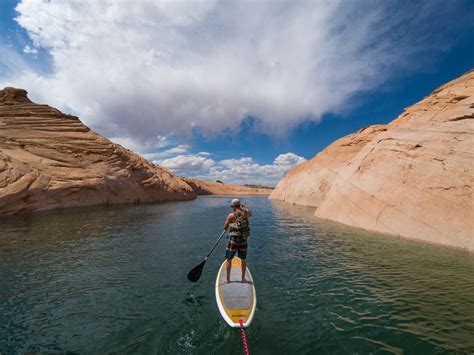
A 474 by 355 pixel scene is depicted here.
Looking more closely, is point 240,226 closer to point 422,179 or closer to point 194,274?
point 194,274

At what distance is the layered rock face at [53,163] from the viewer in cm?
3128

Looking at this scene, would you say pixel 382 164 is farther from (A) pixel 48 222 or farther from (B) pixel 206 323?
(A) pixel 48 222

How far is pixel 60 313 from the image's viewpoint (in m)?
8.24

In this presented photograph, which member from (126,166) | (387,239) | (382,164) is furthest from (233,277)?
(126,166)

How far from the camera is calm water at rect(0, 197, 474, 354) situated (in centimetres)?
675

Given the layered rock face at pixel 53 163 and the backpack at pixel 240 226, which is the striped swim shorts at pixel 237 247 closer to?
the backpack at pixel 240 226

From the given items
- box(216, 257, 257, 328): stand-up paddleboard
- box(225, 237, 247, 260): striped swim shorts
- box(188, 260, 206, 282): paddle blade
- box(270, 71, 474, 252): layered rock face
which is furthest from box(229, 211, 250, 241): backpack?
box(270, 71, 474, 252): layered rock face

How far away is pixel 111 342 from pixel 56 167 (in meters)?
37.9

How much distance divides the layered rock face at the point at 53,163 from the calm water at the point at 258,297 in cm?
1806

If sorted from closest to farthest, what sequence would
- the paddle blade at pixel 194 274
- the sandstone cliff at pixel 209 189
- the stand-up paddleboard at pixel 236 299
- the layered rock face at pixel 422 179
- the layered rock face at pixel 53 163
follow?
the stand-up paddleboard at pixel 236 299, the paddle blade at pixel 194 274, the layered rock face at pixel 422 179, the layered rock face at pixel 53 163, the sandstone cliff at pixel 209 189

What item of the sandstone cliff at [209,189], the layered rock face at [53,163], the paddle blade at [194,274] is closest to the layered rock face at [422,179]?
the paddle blade at [194,274]

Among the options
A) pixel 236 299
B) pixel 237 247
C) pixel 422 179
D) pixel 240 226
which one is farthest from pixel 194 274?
pixel 422 179

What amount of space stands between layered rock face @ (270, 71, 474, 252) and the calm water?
6.79 ft

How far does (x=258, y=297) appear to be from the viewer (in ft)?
31.1
